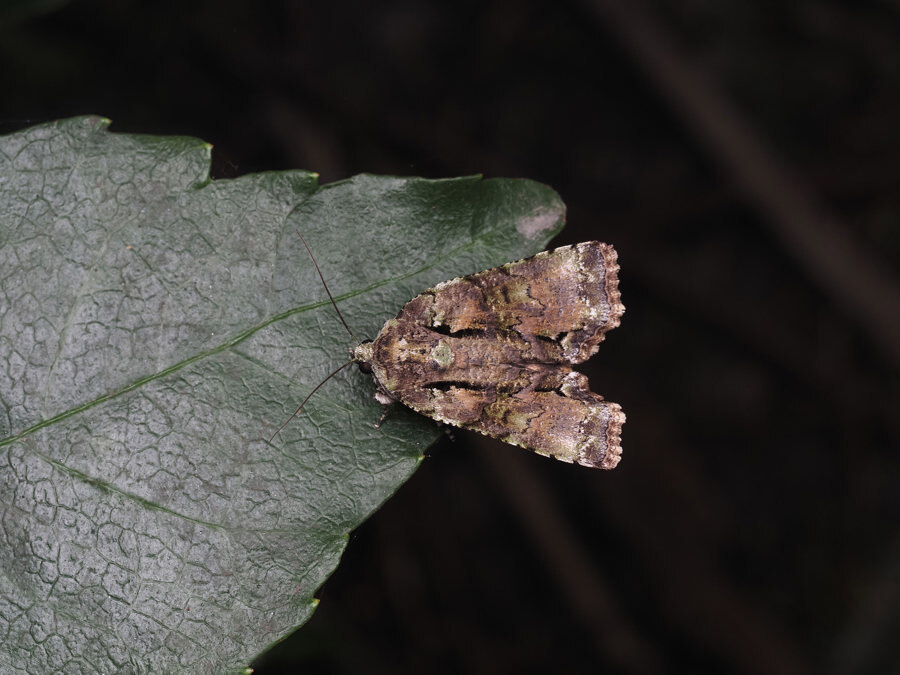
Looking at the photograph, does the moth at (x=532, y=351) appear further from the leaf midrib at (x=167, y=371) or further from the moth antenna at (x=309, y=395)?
the leaf midrib at (x=167, y=371)

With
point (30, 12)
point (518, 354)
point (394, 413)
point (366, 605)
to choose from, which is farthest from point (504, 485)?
point (30, 12)

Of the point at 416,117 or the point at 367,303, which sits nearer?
the point at 367,303

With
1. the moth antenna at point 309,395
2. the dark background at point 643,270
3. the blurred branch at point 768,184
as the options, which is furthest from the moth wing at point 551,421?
the blurred branch at point 768,184

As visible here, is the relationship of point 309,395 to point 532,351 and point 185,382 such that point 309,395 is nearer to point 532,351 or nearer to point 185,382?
point 185,382

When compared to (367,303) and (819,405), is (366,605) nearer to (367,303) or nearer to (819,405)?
(367,303)

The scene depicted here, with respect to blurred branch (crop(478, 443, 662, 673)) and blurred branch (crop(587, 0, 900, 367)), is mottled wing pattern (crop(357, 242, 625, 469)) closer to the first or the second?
blurred branch (crop(478, 443, 662, 673))

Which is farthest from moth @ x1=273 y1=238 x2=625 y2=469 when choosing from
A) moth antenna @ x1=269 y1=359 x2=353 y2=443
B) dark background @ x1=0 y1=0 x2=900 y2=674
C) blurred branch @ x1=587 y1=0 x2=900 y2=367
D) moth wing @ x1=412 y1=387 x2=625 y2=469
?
blurred branch @ x1=587 y1=0 x2=900 y2=367
